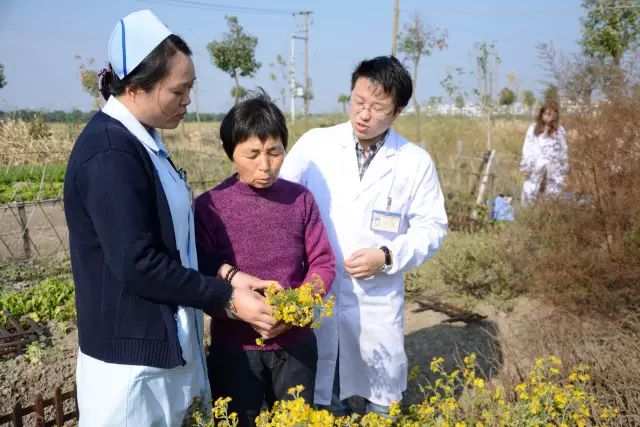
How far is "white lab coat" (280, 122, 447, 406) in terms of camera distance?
99.8 inches

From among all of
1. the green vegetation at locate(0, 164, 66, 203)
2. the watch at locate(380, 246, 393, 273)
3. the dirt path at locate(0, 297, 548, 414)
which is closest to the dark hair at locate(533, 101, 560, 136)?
the dirt path at locate(0, 297, 548, 414)

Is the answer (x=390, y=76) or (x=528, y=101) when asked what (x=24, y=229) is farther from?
(x=528, y=101)

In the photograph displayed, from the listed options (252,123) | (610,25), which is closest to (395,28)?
(610,25)

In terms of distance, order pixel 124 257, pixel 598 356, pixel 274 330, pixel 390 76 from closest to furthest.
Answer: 1. pixel 124 257
2. pixel 274 330
3. pixel 390 76
4. pixel 598 356

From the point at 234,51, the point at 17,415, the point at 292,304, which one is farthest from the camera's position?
the point at 234,51

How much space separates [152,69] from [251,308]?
2.47 feet

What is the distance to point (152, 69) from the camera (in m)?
1.58

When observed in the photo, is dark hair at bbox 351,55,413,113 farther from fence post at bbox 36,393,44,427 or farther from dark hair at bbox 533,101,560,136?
dark hair at bbox 533,101,560,136

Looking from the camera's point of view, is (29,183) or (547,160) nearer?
(547,160)

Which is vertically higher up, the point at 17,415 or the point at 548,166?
the point at 548,166

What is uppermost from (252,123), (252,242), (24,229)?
(252,123)

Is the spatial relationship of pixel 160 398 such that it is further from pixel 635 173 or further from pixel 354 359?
pixel 635 173

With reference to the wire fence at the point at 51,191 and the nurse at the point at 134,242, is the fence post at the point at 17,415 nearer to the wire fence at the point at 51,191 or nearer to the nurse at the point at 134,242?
the nurse at the point at 134,242

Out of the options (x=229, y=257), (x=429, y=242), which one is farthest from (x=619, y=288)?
(x=229, y=257)
